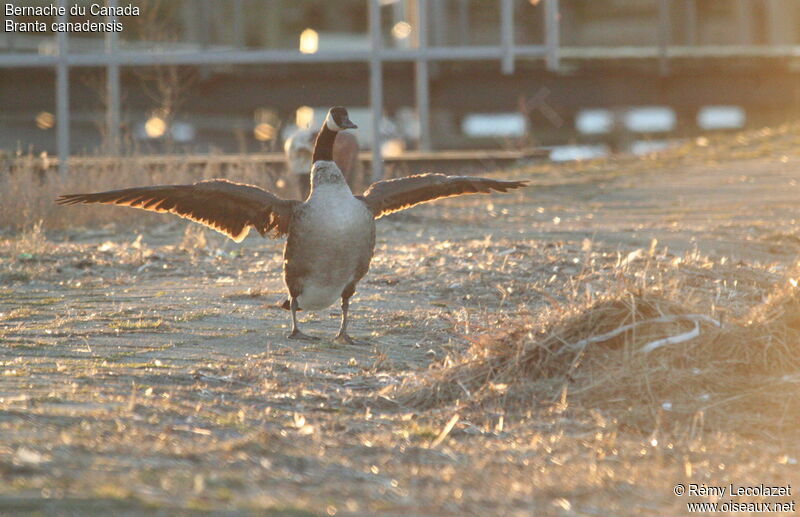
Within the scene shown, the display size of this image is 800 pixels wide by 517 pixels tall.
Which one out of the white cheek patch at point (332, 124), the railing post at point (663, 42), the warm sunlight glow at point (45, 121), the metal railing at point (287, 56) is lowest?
the white cheek patch at point (332, 124)

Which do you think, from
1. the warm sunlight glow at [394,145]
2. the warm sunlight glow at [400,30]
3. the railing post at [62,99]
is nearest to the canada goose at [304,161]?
the railing post at [62,99]

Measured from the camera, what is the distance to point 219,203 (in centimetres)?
765

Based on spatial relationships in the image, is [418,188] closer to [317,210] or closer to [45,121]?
[317,210]

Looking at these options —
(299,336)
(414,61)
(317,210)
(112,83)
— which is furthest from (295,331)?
(414,61)

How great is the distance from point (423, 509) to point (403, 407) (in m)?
1.80

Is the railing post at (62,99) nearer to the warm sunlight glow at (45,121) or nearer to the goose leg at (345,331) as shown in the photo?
the warm sunlight glow at (45,121)

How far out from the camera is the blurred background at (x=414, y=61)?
1892 cm

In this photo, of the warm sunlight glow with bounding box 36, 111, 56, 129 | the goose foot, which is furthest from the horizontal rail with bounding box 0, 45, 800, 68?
the goose foot

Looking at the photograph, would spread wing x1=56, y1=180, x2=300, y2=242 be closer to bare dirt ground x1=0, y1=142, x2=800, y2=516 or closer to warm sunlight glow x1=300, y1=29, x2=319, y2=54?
bare dirt ground x1=0, y1=142, x2=800, y2=516

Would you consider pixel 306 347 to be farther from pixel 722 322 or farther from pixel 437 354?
pixel 722 322

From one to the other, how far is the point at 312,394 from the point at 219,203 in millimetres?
2228

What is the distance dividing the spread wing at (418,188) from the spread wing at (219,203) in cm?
56

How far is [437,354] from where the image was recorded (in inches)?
274

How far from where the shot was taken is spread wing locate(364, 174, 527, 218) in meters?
7.68
